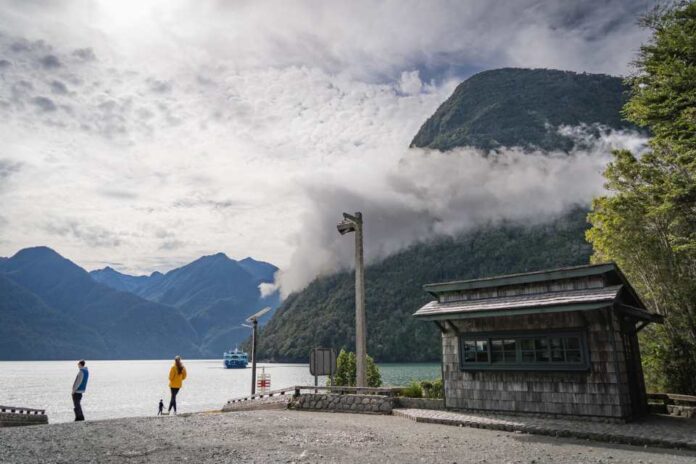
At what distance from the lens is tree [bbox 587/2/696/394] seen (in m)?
16.5

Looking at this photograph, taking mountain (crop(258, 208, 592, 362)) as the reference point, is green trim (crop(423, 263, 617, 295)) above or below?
below

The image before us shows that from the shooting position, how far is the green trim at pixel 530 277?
49.1ft

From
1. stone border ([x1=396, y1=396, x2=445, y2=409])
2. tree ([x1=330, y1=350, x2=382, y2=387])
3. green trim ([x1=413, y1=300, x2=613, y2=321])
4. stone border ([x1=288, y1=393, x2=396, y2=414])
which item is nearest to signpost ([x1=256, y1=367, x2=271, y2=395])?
tree ([x1=330, y1=350, x2=382, y2=387])

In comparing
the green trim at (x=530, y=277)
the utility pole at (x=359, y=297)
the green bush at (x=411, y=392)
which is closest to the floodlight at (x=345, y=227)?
the utility pole at (x=359, y=297)

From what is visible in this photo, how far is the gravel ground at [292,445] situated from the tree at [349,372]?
58.4ft

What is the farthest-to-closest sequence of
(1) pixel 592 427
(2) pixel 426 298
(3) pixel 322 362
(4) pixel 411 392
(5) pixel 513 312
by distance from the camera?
(2) pixel 426 298 → (3) pixel 322 362 → (4) pixel 411 392 → (5) pixel 513 312 → (1) pixel 592 427

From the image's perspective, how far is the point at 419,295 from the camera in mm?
194125

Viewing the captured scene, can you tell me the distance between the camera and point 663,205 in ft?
58.7

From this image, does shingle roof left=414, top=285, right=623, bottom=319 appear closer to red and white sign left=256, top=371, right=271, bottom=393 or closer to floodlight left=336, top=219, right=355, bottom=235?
floodlight left=336, top=219, right=355, bottom=235

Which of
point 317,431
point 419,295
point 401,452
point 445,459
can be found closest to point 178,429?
point 317,431

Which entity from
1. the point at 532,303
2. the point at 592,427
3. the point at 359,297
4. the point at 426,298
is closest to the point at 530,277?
the point at 532,303

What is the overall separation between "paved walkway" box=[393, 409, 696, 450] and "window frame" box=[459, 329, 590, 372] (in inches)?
61.9

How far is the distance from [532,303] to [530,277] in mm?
1337

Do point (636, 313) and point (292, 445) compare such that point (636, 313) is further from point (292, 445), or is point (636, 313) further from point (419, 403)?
point (292, 445)
